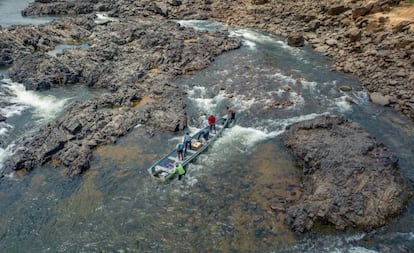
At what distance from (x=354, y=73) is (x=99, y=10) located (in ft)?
180

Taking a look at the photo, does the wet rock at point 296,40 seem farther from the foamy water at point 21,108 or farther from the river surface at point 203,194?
the foamy water at point 21,108

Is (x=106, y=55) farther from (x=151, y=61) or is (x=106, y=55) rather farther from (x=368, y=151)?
(x=368, y=151)

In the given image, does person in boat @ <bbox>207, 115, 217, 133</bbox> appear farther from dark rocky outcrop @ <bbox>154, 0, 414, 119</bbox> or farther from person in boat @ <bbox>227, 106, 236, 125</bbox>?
dark rocky outcrop @ <bbox>154, 0, 414, 119</bbox>

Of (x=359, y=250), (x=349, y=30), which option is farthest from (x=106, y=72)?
(x=359, y=250)

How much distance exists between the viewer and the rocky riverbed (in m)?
23.2

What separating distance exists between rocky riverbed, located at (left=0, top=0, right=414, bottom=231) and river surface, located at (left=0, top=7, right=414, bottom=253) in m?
1.17

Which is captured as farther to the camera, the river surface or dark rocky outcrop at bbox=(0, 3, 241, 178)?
dark rocky outcrop at bbox=(0, 3, 241, 178)

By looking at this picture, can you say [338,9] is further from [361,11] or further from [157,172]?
[157,172]

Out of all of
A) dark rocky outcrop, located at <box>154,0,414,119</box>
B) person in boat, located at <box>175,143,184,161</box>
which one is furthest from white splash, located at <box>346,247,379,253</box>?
dark rocky outcrop, located at <box>154,0,414,119</box>

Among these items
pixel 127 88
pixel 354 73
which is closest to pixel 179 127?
pixel 127 88

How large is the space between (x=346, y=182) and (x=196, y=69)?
26424 mm

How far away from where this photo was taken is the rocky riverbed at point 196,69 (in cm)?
2322

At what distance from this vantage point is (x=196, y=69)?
4484cm

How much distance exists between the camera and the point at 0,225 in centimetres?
2238
